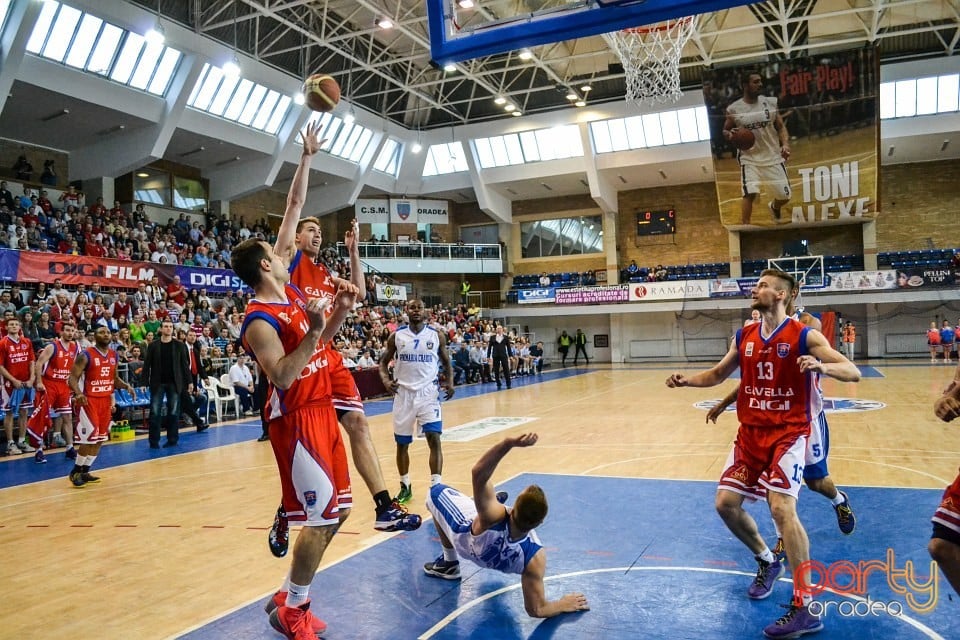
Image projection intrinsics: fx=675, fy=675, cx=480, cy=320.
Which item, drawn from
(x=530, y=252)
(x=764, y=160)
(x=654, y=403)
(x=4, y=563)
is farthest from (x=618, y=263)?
(x=4, y=563)

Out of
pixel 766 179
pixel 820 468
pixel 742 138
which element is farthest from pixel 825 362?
pixel 766 179

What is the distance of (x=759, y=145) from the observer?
24406 millimetres

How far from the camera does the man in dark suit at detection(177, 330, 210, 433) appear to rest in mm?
11948

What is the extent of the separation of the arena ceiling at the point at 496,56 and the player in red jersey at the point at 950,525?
20.7m

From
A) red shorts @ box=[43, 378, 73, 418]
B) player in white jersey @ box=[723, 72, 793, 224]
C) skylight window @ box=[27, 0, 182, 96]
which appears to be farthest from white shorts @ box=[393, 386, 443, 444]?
player in white jersey @ box=[723, 72, 793, 224]

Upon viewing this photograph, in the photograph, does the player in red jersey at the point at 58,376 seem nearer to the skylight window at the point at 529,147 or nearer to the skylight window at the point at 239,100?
the skylight window at the point at 239,100

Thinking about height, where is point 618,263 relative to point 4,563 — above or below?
above

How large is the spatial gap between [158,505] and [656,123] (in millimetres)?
26997

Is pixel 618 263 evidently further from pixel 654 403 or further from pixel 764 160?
pixel 654 403

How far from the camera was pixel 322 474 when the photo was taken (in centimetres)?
337

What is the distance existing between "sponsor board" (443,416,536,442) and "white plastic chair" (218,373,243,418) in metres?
5.48

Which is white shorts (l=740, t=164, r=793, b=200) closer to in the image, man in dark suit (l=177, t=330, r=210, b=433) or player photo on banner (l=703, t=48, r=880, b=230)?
player photo on banner (l=703, t=48, r=880, b=230)

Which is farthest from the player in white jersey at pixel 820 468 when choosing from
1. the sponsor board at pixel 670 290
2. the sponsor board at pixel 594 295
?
the sponsor board at pixel 594 295

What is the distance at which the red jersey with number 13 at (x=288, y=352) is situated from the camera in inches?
131
